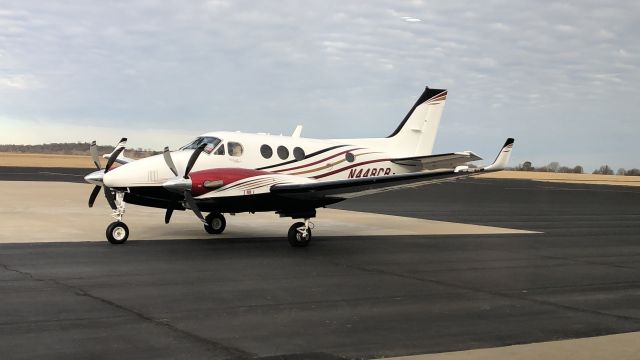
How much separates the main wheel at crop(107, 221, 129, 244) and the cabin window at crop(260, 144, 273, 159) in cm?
425

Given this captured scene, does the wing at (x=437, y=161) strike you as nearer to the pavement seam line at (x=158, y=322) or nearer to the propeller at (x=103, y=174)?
the propeller at (x=103, y=174)

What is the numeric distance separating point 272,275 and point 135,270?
259cm

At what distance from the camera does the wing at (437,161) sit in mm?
21516

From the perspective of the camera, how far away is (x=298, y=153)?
19.7m

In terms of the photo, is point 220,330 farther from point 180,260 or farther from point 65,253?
point 65,253

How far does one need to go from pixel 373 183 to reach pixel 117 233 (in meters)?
6.35

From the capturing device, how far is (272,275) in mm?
13172

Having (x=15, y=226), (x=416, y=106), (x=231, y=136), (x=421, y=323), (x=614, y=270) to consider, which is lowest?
(x=15, y=226)

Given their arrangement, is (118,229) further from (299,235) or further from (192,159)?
(299,235)

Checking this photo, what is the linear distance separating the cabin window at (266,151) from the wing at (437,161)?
5.01m

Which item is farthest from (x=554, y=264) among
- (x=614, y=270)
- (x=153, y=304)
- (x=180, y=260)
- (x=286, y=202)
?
(x=153, y=304)

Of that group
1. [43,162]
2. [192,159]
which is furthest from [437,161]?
[43,162]

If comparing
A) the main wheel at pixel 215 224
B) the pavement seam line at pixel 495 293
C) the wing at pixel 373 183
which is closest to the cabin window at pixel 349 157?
the wing at pixel 373 183

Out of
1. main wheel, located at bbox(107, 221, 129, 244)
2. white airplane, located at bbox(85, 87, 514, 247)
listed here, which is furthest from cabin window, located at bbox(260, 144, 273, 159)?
main wheel, located at bbox(107, 221, 129, 244)
